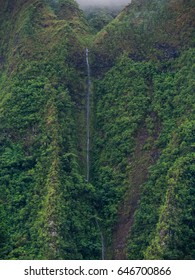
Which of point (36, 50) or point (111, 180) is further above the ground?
point (36, 50)

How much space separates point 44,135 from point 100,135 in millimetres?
9321

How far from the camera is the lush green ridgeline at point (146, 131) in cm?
7869

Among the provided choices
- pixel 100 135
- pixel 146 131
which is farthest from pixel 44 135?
pixel 146 131

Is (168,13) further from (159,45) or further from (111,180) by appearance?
(111,180)

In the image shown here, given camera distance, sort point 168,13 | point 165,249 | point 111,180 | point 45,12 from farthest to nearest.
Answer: point 45,12 → point 168,13 → point 111,180 → point 165,249

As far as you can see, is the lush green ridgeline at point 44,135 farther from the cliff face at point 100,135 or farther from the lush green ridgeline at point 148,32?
the lush green ridgeline at point 148,32

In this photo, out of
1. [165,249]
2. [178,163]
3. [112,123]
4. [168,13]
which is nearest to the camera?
[165,249]

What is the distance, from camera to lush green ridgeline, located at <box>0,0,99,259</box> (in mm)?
80875

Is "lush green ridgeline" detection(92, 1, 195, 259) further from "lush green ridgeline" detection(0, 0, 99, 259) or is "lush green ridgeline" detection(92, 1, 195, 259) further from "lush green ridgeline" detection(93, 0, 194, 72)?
"lush green ridgeline" detection(0, 0, 99, 259)

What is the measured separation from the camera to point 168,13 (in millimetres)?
101875

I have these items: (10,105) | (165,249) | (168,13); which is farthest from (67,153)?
(168,13)

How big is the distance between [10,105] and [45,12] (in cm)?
2196

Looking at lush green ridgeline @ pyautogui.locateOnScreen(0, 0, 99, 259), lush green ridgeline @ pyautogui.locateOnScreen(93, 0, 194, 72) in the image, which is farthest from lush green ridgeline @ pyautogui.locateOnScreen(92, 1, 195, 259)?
lush green ridgeline @ pyautogui.locateOnScreen(0, 0, 99, 259)

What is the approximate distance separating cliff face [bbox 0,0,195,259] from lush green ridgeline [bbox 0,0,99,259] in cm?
17
